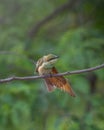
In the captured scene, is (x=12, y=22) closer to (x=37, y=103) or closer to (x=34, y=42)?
(x=34, y=42)

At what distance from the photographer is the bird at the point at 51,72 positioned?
2637 millimetres

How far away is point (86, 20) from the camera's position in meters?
6.54

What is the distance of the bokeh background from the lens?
215 inches

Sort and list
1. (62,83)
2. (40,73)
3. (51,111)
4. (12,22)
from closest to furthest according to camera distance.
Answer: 1. (62,83)
2. (40,73)
3. (51,111)
4. (12,22)

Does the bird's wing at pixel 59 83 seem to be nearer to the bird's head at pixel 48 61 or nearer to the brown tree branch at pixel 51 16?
the bird's head at pixel 48 61

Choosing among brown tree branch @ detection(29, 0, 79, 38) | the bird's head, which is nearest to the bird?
the bird's head

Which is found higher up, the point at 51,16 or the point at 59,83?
the point at 51,16

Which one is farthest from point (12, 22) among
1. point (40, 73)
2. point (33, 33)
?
point (40, 73)

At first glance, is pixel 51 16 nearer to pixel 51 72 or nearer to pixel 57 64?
pixel 57 64

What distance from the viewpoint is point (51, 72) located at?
2.70m

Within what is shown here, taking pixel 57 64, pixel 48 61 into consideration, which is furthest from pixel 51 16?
pixel 48 61

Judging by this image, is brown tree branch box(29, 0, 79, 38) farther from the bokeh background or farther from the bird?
the bird

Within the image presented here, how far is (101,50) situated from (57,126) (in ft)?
3.41

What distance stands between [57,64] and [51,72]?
2899 millimetres
